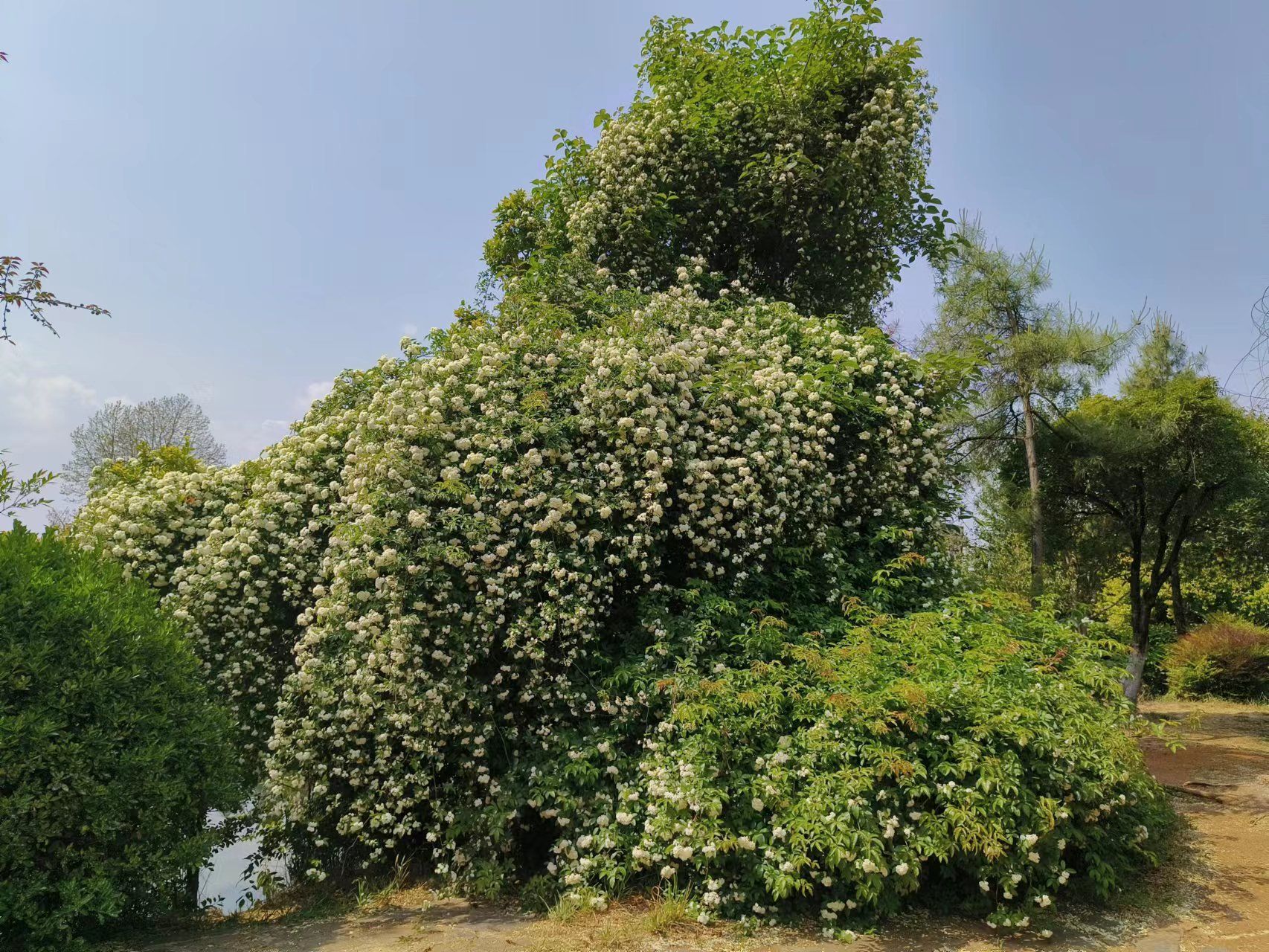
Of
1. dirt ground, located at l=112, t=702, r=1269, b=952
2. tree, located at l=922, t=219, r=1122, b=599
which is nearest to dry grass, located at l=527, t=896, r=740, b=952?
dirt ground, located at l=112, t=702, r=1269, b=952

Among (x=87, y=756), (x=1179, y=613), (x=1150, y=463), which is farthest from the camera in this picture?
(x=1179, y=613)

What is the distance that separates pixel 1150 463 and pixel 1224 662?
5820mm

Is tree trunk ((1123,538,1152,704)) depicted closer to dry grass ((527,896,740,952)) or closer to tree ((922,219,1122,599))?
tree ((922,219,1122,599))

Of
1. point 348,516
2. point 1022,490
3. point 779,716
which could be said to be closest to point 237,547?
point 348,516

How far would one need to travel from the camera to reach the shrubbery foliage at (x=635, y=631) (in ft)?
15.2

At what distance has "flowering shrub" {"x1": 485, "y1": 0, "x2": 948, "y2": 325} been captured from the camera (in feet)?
31.0

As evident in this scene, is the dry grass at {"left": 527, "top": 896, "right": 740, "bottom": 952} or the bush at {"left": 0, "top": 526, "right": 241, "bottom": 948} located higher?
the bush at {"left": 0, "top": 526, "right": 241, "bottom": 948}

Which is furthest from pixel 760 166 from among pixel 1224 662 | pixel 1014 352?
pixel 1224 662

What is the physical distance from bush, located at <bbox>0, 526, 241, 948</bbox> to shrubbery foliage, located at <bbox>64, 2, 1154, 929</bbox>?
3.32ft

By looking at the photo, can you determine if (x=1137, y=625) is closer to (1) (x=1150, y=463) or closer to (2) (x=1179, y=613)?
(1) (x=1150, y=463)

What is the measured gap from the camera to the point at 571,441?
20.1 feet

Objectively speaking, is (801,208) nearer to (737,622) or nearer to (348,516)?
(737,622)

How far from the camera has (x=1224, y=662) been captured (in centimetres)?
1500

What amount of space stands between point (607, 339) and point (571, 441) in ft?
3.17
